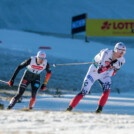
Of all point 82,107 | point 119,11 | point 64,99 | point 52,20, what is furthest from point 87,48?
point 119,11

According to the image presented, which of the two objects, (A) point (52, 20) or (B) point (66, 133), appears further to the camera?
(A) point (52, 20)

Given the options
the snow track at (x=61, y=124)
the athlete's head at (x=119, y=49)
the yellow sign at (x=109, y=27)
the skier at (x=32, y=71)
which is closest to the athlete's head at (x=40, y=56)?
the skier at (x=32, y=71)

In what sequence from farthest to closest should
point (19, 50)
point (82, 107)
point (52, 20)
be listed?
point (52, 20) → point (19, 50) → point (82, 107)

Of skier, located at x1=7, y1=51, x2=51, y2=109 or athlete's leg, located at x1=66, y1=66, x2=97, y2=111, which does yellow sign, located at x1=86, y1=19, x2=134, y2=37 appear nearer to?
skier, located at x1=7, y1=51, x2=51, y2=109

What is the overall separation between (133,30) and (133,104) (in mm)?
19145

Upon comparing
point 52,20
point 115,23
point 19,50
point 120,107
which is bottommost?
point 120,107

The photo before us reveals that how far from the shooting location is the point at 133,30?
3516 centimetres

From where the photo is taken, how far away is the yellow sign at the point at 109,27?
3456cm

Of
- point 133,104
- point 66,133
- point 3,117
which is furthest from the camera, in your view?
point 133,104

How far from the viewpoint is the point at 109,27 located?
35.0 m

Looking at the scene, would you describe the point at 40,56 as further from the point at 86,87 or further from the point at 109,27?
the point at 109,27

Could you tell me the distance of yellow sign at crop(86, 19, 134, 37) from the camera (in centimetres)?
3456

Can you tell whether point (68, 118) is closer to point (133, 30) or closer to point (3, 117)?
point (3, 117)

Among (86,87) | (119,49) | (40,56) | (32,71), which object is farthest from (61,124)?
(32,71)
